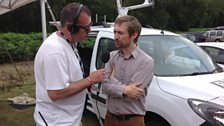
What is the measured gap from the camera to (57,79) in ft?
7.49

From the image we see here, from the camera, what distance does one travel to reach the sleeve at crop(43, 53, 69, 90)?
7.50 ft

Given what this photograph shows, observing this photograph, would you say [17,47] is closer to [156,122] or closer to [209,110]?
[156,122]

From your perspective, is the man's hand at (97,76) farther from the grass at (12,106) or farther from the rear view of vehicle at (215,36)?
the rear view of vehicle at (215,36)

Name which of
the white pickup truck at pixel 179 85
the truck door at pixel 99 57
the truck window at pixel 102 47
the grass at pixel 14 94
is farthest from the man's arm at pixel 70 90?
the grass at pixel 14 94

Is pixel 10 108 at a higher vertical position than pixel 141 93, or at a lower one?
lower

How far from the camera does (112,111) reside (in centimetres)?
312

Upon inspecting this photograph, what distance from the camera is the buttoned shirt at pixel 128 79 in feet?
9.70

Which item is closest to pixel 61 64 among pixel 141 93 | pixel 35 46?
pixel 141 93

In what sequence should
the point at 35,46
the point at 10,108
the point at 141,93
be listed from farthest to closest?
the point at 35,46, the point at 10,108, the point at 141,93

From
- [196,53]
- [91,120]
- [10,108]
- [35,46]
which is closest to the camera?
[196,53]

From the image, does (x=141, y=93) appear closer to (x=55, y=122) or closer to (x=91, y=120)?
(x=55, y=122)

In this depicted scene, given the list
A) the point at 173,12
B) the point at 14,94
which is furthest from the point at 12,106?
the point at 173,12

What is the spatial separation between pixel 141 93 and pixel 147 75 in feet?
0.61

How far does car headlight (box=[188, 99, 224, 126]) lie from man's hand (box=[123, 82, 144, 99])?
0.81 metres
